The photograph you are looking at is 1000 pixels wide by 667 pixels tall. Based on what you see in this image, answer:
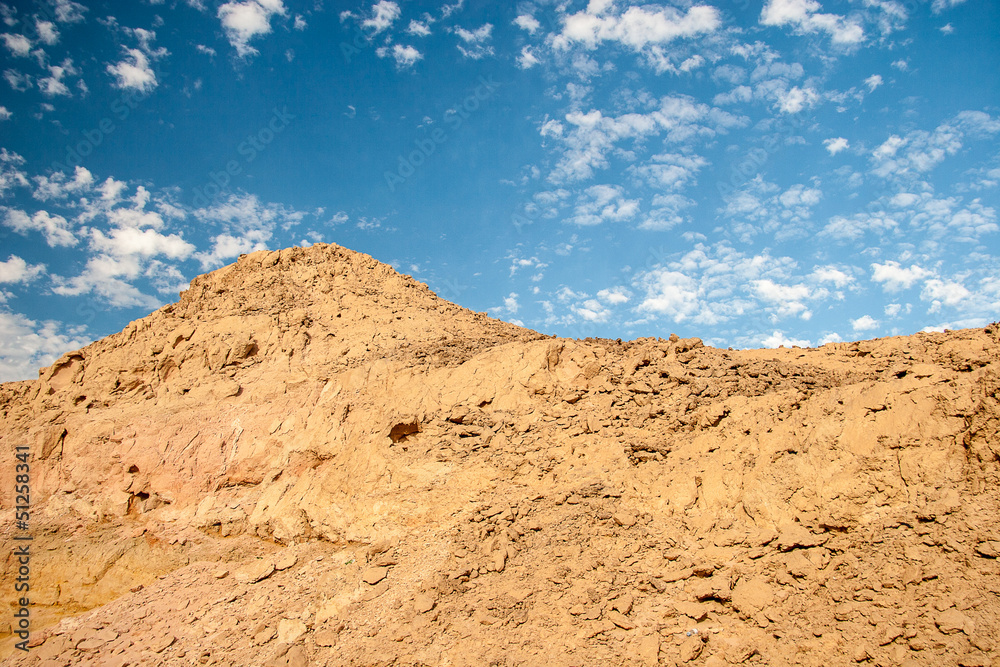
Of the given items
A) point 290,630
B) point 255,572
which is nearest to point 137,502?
point 255,572

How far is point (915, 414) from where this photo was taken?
715 cm

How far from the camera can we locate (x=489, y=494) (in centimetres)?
890

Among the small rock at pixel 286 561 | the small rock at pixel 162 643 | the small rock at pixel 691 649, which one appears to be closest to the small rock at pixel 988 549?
the small rock at pixel 691 649

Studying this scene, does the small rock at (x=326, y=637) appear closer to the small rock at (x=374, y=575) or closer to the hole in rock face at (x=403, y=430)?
the small rock at (x=374, y=575)

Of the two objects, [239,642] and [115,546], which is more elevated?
[115,546]

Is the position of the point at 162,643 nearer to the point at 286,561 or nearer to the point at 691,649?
the point at 286,561

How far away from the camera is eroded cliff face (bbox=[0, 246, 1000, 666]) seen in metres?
6.48

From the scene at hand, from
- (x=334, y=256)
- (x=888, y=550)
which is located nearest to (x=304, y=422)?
(x=334, y=256)

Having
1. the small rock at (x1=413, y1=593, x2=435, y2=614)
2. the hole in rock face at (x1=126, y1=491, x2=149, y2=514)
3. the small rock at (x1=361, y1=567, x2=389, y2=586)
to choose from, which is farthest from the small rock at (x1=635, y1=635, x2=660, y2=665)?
the hole in rock face at (x1=126, y1=491, x2=149, y2=514)

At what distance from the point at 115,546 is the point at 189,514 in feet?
4.79

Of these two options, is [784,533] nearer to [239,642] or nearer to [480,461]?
[480,461]

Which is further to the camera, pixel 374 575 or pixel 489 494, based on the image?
pixel 489 494

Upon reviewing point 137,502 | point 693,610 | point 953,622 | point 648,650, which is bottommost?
point 648,650

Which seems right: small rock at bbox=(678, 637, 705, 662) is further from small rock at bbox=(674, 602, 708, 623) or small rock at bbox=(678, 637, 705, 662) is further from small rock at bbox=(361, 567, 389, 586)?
small rock at bbox=(361, 567, 389, 586)
